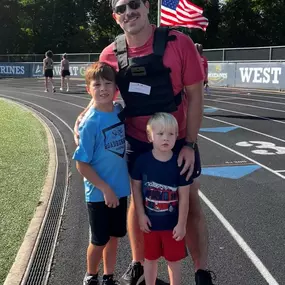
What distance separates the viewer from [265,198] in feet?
18.0

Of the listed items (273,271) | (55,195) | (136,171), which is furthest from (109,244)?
(55,195)

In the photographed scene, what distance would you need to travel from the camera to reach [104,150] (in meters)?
3.02

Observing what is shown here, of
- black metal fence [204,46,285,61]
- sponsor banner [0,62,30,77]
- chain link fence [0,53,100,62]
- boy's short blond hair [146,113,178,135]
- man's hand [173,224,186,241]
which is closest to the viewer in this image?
boy's short blond hair [146,113,178,135]

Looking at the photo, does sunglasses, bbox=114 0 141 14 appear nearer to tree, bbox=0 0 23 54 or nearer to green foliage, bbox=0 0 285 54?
green foliage, bbox=0 0 285 54

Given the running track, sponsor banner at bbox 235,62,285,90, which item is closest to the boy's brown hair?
the running track

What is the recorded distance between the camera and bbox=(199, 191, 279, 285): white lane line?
139 inches

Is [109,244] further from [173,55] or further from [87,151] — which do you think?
[173,55]

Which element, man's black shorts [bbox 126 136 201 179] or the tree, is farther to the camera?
the tree

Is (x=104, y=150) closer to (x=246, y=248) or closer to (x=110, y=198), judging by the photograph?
(x=110, y=198)

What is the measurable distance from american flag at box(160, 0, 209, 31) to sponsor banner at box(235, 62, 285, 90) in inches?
278

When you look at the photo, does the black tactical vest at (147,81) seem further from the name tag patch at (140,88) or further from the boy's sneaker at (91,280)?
the boy's sneaker at (91,280)

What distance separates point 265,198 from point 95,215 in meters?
3.02

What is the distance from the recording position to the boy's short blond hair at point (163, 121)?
2.90 meters

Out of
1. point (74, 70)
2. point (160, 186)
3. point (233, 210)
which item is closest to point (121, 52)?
A: point (160, 186)
